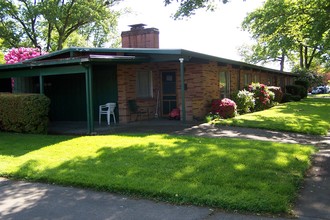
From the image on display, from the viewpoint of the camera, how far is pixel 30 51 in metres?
25.8

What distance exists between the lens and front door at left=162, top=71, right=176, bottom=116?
16.0 meters

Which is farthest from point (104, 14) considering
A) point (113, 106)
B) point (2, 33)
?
point (113, 106)

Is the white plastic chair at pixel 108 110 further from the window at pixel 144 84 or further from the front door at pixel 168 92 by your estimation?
the front door at pixel 168 92

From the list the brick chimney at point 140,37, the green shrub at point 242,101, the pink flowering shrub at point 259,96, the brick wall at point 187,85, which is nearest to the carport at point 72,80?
the brick wall at point 187,85

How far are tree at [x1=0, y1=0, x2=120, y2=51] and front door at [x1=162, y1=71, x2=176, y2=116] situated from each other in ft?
63.6

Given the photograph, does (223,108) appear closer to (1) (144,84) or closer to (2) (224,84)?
(1) (144,84)

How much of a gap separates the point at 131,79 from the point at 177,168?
27.7 ft

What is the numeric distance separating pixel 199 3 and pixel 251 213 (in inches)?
415

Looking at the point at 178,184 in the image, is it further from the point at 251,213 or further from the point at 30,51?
the point at 30,51

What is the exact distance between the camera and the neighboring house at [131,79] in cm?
1335

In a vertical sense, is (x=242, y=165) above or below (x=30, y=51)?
below

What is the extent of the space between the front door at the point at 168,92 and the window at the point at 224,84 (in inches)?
115

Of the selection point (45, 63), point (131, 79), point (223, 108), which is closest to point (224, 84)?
point (223, 108)

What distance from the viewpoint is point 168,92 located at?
52.6ft
